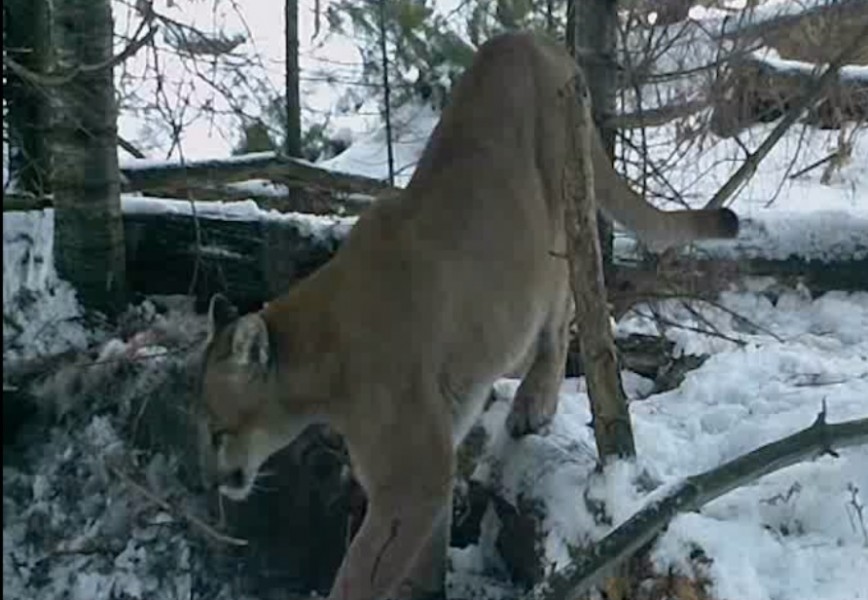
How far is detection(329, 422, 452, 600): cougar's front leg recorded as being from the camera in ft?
10.8

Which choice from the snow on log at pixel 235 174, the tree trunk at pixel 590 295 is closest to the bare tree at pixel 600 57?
the snow on log at pixel 235 174

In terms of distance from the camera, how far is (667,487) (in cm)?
315

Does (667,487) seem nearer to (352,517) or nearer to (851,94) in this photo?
(352,517)

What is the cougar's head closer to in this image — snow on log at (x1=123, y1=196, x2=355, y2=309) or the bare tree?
snow on log at (x1=123, y1=196, x2=355, y2=309)

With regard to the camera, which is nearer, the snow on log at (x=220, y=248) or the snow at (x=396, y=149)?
the snow on log at (x=220, y=248)

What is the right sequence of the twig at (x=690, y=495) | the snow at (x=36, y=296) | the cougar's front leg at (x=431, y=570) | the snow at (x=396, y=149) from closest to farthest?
the twig at (x=690, y=495), the snow at (x=36, y=296), the cougar's front leg at (x=431, y=570), the snow at (x=396, y=149)

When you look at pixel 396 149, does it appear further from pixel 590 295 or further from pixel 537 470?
pixel 590 295

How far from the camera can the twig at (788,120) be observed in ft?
16.1

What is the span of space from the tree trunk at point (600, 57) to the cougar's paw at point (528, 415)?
897 millimetres

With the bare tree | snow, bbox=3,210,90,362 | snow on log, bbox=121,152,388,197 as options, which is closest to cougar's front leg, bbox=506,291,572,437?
the bare tree

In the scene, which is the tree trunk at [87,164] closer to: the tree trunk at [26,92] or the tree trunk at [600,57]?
the tree trunk at [26,92]

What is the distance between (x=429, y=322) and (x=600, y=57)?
1603 millimetres

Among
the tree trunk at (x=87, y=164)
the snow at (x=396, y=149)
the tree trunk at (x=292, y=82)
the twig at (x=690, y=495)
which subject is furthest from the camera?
the tree trunk at (x=292, y=82)

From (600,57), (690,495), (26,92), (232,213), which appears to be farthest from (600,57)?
(690,495)
